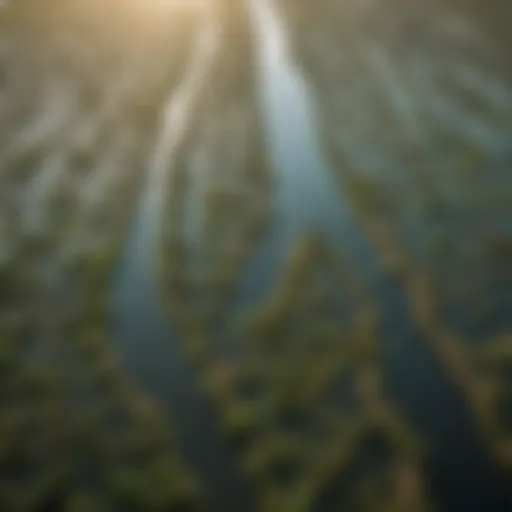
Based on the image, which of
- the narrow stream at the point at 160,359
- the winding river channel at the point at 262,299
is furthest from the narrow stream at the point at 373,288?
the narrow stream at the point at 160,359

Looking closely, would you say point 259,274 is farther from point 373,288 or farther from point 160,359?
point 160,359

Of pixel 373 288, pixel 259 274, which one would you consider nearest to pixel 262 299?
pixel 259 274

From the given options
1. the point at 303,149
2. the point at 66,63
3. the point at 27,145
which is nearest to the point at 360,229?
the point at 303,149

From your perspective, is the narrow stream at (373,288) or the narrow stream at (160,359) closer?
the narrow stream at (373,288)

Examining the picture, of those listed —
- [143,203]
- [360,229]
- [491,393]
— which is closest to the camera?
[491,393]

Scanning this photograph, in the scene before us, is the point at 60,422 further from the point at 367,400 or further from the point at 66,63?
the point at 66,63

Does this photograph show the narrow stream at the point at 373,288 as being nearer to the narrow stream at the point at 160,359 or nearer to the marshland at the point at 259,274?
the marshland at the point at 259,274

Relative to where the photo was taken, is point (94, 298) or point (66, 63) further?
point (66, 63)

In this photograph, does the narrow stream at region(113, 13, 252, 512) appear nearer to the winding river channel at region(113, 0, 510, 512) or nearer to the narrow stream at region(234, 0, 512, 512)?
the winding river channel at region(113, 0, 510, 512)
